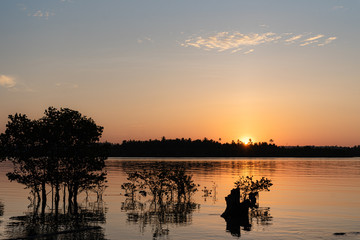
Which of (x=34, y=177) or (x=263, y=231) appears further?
(x=34, y=177)

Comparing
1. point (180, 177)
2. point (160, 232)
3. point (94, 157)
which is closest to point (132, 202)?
point (180, 177)

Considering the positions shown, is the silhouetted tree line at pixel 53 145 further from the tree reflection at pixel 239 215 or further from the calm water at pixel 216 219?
the tree reflection at pixel 239 215

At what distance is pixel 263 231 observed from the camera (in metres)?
49.2

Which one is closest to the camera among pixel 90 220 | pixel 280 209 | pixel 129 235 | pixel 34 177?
pixel 129 235

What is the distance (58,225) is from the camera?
50.5 metres

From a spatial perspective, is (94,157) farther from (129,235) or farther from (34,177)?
(129,235)

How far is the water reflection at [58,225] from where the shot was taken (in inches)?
1758

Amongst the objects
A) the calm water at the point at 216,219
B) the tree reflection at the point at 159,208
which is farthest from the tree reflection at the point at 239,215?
the tree reflection at the point at 159,208

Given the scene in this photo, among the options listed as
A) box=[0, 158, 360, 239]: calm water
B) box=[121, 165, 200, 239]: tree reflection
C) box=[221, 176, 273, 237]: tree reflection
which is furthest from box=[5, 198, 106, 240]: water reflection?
box=[221, 176, 273, 237]: tree reflection

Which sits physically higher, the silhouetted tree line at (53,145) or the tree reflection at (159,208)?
the silhouetted tree line at (53,145)

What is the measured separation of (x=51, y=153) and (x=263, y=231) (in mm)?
28795

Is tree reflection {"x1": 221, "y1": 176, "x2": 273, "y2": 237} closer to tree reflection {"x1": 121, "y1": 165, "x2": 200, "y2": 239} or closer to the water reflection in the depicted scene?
tree reflection {"x1": 121, "y1": 165, "x2": 200, "y2": 239}

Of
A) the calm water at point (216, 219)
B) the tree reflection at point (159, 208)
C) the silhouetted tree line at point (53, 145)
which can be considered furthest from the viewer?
the silhouetted tree line at point (53, 145)

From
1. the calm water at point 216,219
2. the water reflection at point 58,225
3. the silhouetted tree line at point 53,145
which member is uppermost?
the silhouetted tree line at point 53,145
